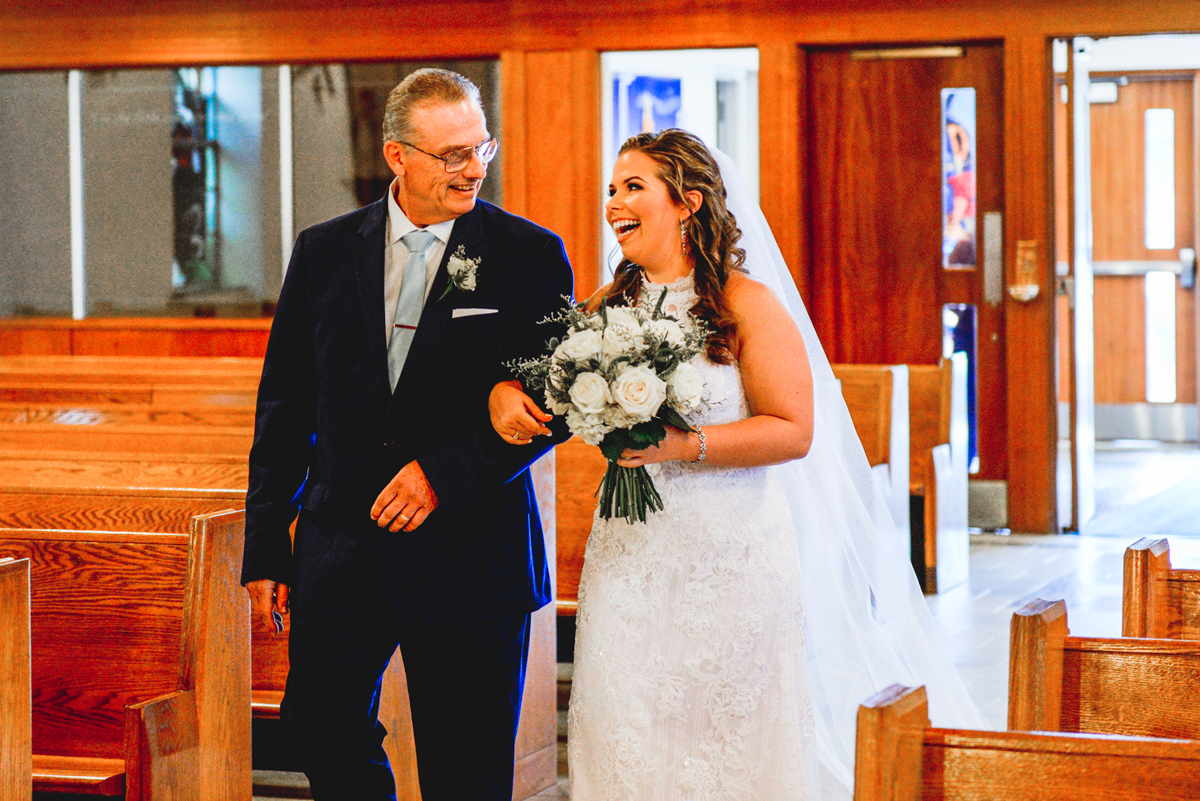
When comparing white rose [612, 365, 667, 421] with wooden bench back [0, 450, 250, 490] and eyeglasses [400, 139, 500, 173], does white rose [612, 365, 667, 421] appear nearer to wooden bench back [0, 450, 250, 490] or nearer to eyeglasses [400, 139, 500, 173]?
eyeglasses [400, 139, 500, 173]

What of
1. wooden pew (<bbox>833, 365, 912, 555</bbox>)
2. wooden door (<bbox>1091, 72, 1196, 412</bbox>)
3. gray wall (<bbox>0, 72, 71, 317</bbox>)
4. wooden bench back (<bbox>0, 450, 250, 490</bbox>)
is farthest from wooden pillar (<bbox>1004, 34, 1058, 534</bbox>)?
gray wall (<bbox>0, 72, 71, 317</bbox>)

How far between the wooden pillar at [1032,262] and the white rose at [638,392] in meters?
5.57

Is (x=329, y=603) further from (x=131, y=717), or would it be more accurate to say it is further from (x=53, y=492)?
(x=53, y=492)

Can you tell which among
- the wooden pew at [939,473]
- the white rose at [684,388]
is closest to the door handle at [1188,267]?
the wooden pew at [939,473]

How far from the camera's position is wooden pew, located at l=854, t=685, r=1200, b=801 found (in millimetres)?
1191

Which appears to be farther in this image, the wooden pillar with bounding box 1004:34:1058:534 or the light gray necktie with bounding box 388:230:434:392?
the wooden pillar with bounding box 1004:34:1058:534

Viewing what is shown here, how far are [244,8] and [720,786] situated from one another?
6915 millimetres

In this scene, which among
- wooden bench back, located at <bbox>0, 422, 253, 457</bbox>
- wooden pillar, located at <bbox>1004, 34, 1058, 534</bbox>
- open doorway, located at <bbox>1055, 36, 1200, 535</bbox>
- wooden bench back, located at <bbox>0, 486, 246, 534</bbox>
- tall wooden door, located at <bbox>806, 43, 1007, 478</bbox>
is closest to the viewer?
wooden bench back, located at <bbox>0, 486, 246, 534</bbox>

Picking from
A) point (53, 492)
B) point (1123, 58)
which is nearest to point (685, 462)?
point (53, 492)

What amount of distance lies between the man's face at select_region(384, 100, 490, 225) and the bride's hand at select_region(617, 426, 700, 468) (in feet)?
1.74

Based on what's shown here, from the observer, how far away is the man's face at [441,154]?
2.26 meters

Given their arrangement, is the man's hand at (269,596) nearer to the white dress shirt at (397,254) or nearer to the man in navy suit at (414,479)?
the man in navy suit at (414,479)

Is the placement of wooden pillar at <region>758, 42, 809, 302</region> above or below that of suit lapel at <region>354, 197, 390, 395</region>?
above

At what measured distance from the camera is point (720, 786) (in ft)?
7.97
